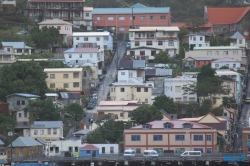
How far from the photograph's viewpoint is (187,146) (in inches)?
3479

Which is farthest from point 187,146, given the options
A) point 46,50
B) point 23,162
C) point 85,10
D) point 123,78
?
point 85,10

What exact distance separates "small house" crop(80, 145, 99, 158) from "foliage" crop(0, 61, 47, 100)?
457 inches

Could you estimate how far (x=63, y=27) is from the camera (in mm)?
115562

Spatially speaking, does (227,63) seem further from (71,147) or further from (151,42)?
(71,147)

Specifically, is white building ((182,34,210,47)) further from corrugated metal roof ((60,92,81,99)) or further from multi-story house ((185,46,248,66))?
corrugated metal roof ((60,92,81,99))

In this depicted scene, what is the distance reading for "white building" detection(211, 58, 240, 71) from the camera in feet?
359

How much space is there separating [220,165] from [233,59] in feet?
82.9

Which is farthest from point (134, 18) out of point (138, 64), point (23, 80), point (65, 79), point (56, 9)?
point (23, 80)

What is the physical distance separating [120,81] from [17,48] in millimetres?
10049

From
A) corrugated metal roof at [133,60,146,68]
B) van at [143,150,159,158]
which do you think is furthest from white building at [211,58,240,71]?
van at [143,150,159,158]

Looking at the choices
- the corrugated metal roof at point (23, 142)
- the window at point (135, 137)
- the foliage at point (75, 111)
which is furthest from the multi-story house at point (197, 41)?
the corrugated metal roof at point (23, 142)

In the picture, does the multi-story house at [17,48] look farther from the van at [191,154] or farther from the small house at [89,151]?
the van at [191,154]

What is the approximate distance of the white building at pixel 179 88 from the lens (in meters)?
101

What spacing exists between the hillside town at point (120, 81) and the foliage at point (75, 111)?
9 centimetres
